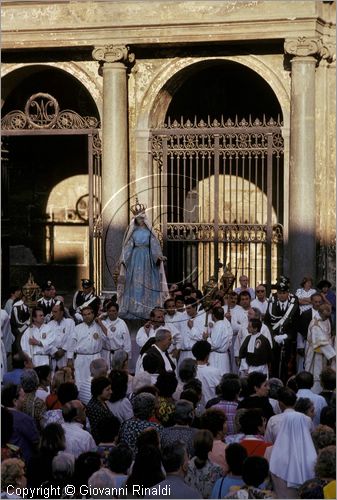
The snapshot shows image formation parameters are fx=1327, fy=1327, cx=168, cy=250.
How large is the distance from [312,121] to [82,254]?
793 centimetres

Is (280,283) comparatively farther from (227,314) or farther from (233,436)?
(233,436)

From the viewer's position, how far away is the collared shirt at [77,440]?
33.7 feet

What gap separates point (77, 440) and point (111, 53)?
1239 centimetres

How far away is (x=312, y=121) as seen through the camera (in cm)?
2092

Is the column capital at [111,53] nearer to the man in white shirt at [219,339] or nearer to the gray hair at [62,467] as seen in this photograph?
the man in white shirt at [219,339]

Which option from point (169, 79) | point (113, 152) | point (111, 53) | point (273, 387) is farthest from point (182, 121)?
point (273, 387)

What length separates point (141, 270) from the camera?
18.7 meters

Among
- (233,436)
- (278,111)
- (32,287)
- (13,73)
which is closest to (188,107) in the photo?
(278,111)

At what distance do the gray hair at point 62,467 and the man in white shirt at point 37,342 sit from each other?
302 inches

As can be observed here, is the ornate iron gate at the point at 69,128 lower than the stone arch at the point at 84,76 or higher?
lower

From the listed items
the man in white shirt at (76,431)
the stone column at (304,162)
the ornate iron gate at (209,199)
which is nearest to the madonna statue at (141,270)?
the ornate iron gate at (209,199)

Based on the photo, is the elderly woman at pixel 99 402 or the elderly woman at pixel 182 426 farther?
the elderly woman at pixel 99 402

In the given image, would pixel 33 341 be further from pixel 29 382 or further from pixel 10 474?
pixel 10 474

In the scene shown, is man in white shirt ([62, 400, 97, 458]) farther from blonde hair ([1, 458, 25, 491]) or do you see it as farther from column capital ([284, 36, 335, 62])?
column capital ([284, 36, 335, 62])
